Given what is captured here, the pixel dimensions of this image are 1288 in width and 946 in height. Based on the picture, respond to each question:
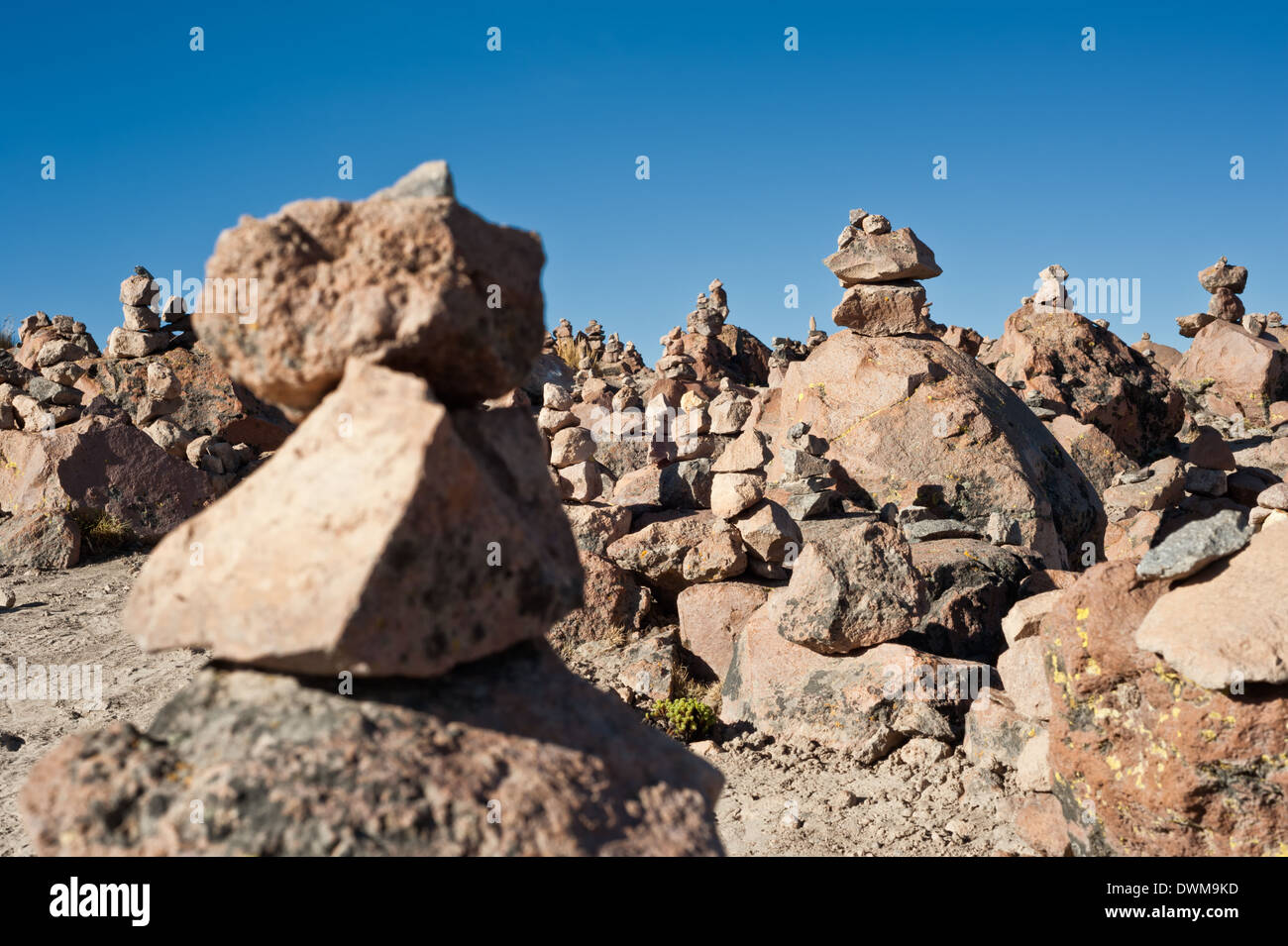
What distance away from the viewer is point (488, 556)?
102 inches

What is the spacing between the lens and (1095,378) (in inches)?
674

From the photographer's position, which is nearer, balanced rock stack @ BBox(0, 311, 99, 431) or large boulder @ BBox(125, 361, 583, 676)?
large boulder @ BBox(125, 361, 583, 676)

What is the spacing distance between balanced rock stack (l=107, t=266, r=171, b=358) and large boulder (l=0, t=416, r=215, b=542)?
7.69 feet

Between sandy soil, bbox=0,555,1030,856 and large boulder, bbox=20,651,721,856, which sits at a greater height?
large boulder, bbox=20,651,721,856

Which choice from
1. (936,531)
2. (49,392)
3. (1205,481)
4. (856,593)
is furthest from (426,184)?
(1205,481)

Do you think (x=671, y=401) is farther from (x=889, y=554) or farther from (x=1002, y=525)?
(x=889, y=554)

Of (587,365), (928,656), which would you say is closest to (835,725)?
(928,656)

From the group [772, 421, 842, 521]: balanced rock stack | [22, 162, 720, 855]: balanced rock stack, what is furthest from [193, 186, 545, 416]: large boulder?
[772, 421, 842, 521]: balanced rock stack

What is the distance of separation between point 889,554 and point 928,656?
731 mm

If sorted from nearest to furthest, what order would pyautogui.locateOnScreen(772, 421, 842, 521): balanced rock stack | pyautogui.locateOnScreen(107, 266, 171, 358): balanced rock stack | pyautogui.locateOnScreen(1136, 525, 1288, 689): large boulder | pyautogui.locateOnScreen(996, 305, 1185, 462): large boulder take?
pyautogui.locateOnScreen(1136, 525, 1288, 689): large boulder → pyautogui.locateOnScreen(772, 421, 842, 521): balanced rock stack → pyautogui.locateOnScreen(107, 266, 171, 358): balanced rock stack → pyautogui.locateOnScreen(996, 305, 1185, 462): large boulder

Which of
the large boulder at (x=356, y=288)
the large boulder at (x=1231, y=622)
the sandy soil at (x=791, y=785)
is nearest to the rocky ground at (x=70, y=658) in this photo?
the sandy soil at (x=791, y=785)

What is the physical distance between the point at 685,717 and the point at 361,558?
16.7ft

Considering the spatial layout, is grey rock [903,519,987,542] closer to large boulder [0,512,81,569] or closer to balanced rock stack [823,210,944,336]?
balanced rock stack [823,210,944,336]

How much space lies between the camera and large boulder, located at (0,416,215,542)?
10992mm
